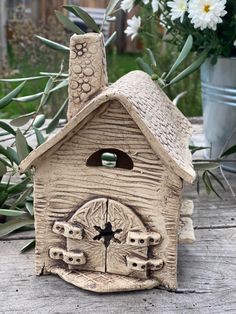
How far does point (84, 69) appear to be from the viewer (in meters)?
0.76

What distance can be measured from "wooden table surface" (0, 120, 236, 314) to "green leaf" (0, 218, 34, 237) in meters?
0.02

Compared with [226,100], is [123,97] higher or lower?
higher

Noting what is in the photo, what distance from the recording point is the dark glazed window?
0.84m

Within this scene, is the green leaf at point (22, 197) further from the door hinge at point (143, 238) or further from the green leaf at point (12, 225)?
the door hinge at point (143, 238)

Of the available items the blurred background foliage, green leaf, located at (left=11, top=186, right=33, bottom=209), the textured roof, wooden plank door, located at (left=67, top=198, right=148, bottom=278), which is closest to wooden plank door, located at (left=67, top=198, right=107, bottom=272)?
wooden plank door, located at (left=67, top=198, right=148, bottom=278)

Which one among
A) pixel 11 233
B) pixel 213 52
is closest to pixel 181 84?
pixel 213 52

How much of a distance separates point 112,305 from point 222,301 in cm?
16

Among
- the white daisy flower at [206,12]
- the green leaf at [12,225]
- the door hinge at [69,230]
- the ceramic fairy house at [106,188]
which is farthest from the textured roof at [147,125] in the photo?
the white daisy flower at [206,12]

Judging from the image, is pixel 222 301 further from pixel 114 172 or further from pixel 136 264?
pixel 114 172

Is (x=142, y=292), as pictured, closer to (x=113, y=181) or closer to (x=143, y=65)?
(x=113, y=181)

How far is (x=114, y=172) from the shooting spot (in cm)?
77

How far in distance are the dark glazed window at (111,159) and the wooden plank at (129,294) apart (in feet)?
0.63

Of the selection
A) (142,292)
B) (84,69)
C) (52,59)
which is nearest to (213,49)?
(84,69)

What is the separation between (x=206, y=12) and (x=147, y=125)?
49 cm
